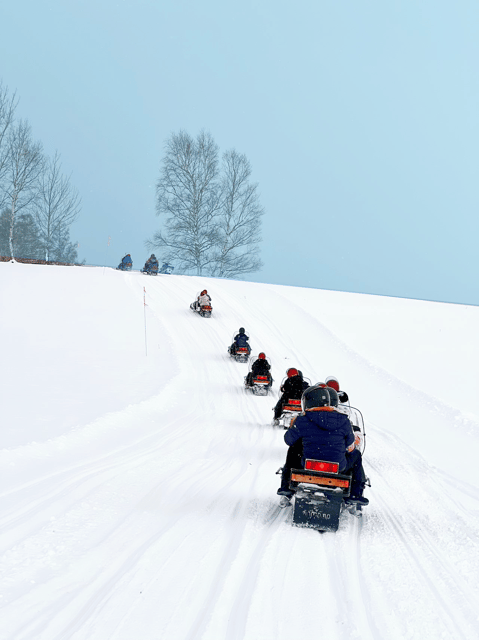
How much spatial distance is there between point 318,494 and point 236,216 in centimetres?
3944

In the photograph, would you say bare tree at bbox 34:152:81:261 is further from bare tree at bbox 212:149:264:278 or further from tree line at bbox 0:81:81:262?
bare tree at bbox 212:149:264:278

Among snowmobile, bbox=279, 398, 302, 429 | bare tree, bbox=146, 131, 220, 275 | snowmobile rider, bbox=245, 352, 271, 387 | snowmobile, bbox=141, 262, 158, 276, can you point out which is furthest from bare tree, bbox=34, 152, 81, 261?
snowmobile, bbox=279, 398, 302, 429

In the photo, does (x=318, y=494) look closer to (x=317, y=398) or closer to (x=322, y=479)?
(x=322, y=479)

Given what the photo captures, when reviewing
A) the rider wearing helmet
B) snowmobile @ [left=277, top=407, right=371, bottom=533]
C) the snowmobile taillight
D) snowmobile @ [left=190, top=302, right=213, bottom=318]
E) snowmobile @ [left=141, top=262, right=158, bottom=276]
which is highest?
the rider wearing helmet

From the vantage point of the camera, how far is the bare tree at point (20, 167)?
33906 millimetres

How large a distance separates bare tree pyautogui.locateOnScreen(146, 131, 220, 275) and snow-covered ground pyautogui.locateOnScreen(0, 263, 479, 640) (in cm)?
2656

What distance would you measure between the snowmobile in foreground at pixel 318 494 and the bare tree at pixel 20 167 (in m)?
32.5

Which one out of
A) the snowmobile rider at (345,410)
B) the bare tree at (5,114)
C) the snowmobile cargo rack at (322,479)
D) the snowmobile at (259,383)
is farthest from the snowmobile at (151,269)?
the snowmobile cargo rack at (322,479)

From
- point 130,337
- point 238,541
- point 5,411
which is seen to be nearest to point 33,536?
point 238,541

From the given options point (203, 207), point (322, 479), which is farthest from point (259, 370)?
point (203, 207)

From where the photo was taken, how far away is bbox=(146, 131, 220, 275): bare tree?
41875 millimetres

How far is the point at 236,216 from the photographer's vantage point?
43062 mm

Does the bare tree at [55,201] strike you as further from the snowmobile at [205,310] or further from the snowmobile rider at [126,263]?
the snowmobile at [205,310]

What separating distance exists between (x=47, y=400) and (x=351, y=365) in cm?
1106
